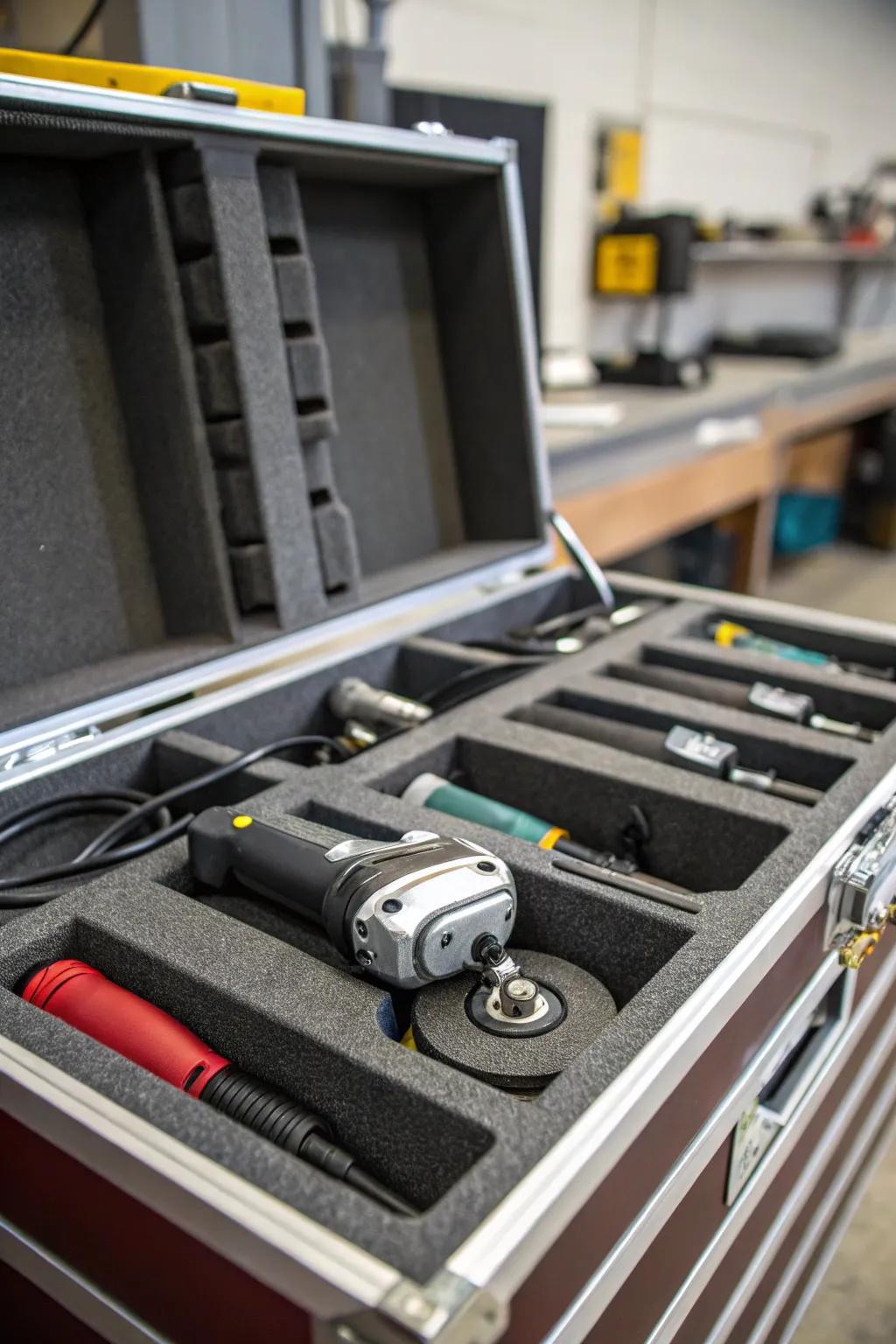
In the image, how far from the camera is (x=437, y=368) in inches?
44.1

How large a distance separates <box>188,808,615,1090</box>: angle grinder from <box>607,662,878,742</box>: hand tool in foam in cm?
40

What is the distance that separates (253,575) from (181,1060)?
1.48 ft

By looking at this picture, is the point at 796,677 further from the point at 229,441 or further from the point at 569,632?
the point at 229,441

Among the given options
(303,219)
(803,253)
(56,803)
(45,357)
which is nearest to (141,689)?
(56,803)

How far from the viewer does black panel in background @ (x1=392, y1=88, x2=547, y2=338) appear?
1.68m

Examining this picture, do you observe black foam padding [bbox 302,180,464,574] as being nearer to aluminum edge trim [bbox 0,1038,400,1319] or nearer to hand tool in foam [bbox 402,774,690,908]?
hand tool in foam [bbox 402,774,690,908]

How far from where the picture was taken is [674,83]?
9.66ft

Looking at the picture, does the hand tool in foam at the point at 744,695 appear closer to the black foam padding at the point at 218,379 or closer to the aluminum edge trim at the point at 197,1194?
the black foam padding at the point at 218,379

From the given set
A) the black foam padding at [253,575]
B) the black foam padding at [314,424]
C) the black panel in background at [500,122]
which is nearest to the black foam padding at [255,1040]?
the black foam padding at [253,575]

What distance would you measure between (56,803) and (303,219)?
0.59 m

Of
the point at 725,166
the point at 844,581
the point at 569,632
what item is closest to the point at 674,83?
the point at 725,166

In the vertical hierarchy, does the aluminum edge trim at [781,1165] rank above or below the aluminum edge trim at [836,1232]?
above

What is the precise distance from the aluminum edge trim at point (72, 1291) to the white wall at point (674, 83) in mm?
1879

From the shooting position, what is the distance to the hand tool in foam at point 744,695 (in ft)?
2.99
